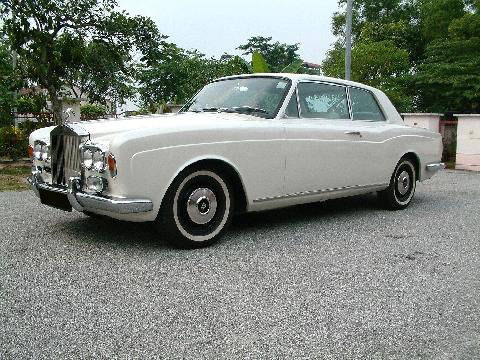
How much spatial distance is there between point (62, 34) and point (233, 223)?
7354mm

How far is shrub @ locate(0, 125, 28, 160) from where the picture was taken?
34.7 ft

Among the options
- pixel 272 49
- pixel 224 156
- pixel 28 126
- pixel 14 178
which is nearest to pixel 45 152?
pixel 224 156

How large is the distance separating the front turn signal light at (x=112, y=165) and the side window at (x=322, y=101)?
2063mm

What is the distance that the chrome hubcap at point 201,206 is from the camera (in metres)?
4.20

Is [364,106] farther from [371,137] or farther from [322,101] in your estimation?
[322,101]

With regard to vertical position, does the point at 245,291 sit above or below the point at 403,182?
below

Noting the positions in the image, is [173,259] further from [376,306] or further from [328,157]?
[328,157]

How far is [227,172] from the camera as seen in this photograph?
4.44m

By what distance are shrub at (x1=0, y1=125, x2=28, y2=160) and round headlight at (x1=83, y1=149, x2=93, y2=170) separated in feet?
24.4

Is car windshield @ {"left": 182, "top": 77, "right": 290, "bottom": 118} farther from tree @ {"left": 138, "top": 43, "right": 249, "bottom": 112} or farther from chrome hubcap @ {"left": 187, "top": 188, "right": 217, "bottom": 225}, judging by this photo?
tree @ {"left": 138, "top": 43, "right": 249, "bottom": 112}

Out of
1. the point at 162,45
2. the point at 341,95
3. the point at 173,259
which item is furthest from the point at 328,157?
the point at 162,45

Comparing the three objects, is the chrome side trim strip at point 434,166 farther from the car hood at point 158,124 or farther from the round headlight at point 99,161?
the round headlight at point 99,161

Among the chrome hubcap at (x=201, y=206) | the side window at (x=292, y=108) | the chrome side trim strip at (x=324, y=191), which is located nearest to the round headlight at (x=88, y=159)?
the chrome hubcap at (x=201, y=206)

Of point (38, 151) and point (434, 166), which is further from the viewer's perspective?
point (434, 166)
